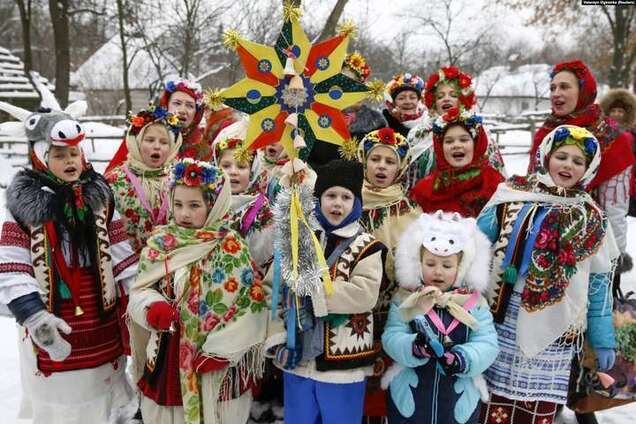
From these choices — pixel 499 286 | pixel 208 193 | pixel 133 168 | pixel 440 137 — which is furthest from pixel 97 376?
pixel 440 137

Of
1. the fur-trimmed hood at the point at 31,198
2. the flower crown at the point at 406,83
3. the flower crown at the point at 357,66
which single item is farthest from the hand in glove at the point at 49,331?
the flower crown at the point at 406,83

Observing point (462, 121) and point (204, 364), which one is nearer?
point (204, 364)

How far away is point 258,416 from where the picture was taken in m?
3.70

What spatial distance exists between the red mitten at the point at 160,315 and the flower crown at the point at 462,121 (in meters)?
2.03

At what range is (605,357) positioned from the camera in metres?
2.89

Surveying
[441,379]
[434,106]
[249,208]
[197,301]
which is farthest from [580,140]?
[197,301]

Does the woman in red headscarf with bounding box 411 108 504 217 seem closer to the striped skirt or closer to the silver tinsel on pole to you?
the striped skirt

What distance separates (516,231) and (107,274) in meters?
2.25

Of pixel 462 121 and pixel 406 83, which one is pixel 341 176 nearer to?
pixel 462 121

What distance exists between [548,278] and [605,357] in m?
0.58

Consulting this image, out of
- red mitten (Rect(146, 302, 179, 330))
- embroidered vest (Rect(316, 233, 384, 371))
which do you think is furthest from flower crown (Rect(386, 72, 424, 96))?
Result: red mitten (Rect(146, 302, 179, 330))

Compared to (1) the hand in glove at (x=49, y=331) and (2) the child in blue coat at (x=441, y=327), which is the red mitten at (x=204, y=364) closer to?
(1) the hand in glove at (x=49, y=331)

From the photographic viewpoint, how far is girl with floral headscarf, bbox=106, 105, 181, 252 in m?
3.52

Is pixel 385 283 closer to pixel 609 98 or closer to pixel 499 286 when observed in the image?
pixel 499 286
